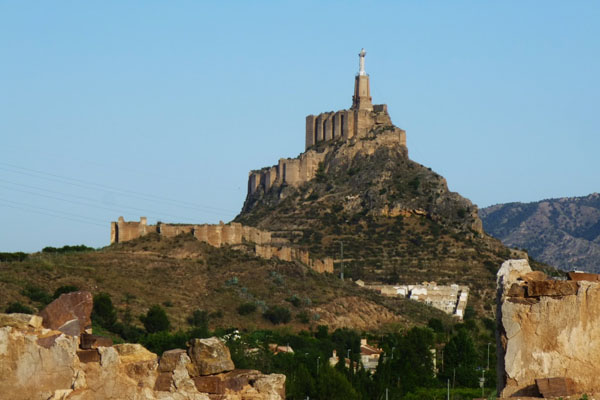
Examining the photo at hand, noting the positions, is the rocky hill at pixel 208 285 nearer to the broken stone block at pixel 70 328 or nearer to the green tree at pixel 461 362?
the green tree at pixel 461 362

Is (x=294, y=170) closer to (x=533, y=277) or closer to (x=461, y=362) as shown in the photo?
(x=461, y=362)

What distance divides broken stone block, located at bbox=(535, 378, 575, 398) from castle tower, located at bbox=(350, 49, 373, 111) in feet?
427

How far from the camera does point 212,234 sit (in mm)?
101562

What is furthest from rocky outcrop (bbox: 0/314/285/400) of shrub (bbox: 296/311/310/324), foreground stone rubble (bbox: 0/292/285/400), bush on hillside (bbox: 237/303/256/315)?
shrub (bbox: 296/311/310/324)

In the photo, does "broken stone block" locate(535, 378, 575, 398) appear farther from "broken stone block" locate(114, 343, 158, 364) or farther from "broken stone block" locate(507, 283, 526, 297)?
"broken stone block" locate(114, 343, 158, 364)

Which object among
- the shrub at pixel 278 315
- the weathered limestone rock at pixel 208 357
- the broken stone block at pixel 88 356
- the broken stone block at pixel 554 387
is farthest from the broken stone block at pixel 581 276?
the shrub at pixel 278 315

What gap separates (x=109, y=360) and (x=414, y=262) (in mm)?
109469

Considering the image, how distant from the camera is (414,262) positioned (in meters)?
118

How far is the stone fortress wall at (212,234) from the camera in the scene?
9919cm

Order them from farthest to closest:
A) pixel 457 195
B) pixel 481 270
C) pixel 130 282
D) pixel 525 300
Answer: pixel 457 195 < pixel 481 270 < pixel 130 282 < pixel 525 300

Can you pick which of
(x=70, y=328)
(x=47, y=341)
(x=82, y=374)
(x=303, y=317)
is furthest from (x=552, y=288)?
(x=303, y=317)

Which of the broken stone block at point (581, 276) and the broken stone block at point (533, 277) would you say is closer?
the broken stone block at point (581, 276)

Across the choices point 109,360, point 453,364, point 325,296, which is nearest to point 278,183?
point 325,296

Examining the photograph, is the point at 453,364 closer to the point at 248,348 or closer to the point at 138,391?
the point at 248,348
